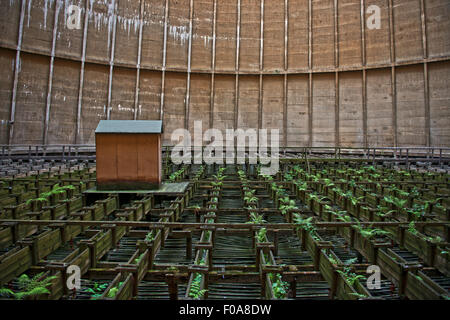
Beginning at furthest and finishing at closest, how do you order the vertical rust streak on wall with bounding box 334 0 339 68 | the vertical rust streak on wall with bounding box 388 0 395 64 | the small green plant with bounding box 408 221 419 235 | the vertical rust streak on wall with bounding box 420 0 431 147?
the vertical rust streak on wall with bounding box 334 0 339 68 → the vertical rust streak on wall with bounding box 388 0 395 64 → the vertical rust streak on wall with bounding box 420 0 431 147 → the small green plant with bounding box 408 221 419 235

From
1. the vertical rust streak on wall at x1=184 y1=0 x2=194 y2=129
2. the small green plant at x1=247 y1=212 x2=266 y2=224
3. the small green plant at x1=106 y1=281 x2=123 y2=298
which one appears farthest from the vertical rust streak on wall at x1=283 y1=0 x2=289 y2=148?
the small green plant at x1=106 y1=281 x2=123 y2=298

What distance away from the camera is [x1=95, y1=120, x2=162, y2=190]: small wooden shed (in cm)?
741

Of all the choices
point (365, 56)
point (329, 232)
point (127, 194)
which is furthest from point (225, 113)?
point (329, 232)

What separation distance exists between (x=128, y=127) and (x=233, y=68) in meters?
16.2

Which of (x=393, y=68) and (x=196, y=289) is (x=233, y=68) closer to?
(x=393, y=68)

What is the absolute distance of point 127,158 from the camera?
7492 millimetres

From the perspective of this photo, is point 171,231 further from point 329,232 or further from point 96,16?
point 96,16

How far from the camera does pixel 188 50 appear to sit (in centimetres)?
2184

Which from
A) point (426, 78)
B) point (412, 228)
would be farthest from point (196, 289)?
point (426, 78)

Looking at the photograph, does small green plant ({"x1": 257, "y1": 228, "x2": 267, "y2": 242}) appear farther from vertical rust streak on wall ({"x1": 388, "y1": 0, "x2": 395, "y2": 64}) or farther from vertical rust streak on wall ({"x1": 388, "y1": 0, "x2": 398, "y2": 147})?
vertical rust streak on wall ({"x1": 388, "y1": 0, "x2": 395, "y2": 64})

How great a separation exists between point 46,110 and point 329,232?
18777 millimetres

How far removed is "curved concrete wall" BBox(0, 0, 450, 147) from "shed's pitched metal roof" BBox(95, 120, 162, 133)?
42.3 ft
